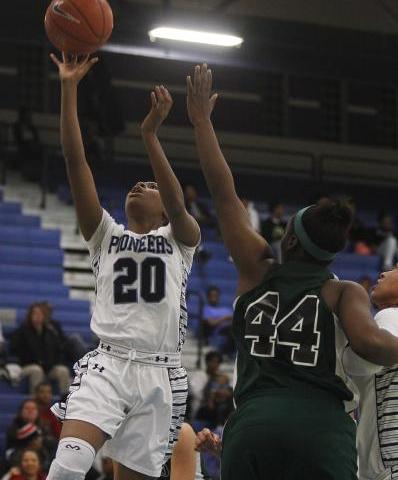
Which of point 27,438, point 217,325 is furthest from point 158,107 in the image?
point 217,325

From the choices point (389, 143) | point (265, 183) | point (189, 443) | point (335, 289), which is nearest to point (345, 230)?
point (335, 289)

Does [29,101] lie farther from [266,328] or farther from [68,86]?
[266,328]

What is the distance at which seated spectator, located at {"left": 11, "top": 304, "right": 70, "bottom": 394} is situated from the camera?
15098 mm

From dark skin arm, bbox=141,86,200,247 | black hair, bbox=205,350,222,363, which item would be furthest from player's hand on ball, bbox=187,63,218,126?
black hair, bbox=205,350,222,363

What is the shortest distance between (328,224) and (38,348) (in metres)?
10.9

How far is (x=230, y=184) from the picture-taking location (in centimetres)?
483

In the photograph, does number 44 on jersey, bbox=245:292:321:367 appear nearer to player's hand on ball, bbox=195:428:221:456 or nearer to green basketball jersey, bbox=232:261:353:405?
green basketball jersey, bbox=232:261:353:405

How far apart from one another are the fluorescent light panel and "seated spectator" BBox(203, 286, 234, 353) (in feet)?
12.4

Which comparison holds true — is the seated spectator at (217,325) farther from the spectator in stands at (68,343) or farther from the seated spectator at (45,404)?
the seated spectator at (45,404)

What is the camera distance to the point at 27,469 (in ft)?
39.5

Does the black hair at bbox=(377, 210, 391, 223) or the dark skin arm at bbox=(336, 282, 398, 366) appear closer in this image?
the dark skin arm at bbox=(336, 282, 398, 366)

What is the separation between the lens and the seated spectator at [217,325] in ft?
58.1

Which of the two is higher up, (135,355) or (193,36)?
(193,36)

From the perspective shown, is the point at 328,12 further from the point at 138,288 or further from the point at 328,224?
the point at 328,224
